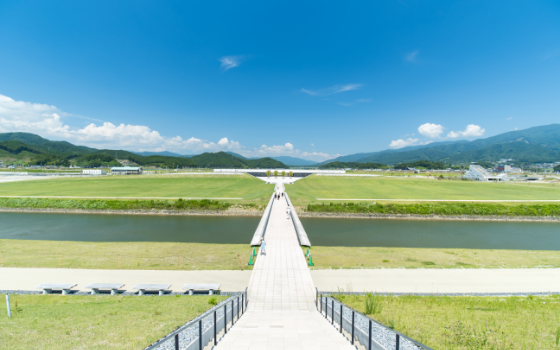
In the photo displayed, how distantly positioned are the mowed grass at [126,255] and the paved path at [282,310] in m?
1.77

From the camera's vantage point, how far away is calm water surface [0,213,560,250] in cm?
1848

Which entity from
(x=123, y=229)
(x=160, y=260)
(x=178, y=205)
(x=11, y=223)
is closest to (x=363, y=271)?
(x=160, y=260)

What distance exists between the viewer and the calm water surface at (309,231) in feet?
60.6

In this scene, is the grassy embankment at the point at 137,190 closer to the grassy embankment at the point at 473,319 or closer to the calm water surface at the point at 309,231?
the calm water surface at the point at 309,231

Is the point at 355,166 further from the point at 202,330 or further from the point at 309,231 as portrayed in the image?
the point at 202,330

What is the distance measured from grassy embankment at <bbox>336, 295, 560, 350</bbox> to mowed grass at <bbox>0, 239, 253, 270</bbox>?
696cm

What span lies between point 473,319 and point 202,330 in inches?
270

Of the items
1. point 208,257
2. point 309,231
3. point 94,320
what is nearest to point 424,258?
point 309,231

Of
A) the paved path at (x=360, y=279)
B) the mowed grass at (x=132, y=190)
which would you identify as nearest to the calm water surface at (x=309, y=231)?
the paved path at (x=360, y=279)

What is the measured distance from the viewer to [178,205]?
28.8 meters

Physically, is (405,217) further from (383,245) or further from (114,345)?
(114,345)

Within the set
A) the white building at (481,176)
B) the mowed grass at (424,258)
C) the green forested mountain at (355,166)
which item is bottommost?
the mowed grass at (424,258)

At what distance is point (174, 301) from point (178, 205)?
2320cm

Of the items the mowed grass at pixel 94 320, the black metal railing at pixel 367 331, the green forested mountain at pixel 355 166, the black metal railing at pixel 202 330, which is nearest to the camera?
the black metal railing at pixel 202 330
